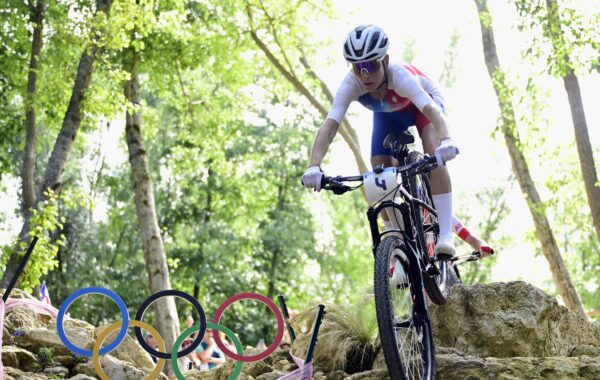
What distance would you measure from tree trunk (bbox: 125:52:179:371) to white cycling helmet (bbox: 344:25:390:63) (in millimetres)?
9737

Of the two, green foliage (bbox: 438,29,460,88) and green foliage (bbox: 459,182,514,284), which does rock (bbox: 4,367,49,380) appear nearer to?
green foliage (bbox: 459,182,514,284)

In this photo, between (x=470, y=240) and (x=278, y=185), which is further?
(x=278, y=185)

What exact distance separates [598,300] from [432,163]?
33.1 meters

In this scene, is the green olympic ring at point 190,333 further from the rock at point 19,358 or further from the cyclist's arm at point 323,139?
the rock at point 19,358

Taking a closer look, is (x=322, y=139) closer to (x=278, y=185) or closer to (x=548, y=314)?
(x=548, y=314)

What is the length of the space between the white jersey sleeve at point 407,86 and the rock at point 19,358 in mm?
3661

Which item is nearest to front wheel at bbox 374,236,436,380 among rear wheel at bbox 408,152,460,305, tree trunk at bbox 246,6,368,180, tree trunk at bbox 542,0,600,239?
rear wheel at bbox 408,152,460,305

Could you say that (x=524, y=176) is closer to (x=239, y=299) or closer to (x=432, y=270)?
(x=432, y=270)

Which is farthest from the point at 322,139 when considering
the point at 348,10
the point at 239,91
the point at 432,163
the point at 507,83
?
the point at 239,91

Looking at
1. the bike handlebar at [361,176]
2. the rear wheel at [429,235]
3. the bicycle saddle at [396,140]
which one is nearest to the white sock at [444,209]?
the rear wheel at [429,235]

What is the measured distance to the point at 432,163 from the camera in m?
5.19

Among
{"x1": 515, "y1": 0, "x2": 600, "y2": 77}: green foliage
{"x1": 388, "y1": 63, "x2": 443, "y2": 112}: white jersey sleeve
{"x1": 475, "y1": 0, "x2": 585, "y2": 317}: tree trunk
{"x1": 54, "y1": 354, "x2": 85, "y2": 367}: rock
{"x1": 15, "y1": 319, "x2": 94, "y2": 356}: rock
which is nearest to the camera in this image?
{"x1": 388, "y1": 63, "x2": 443, "y2": 112}: white jersey sleeve

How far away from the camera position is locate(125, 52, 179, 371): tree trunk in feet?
47.9

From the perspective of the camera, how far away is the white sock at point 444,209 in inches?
234
